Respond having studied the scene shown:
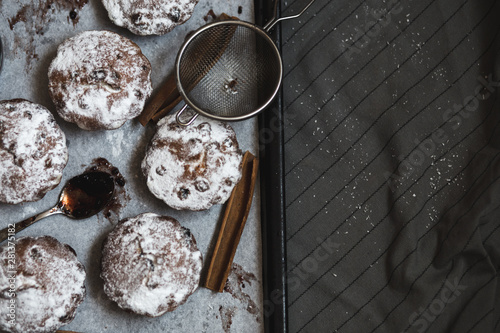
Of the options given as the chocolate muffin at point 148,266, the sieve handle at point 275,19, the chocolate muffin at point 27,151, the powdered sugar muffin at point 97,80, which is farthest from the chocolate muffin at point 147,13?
the chocolate muffin at point 148,266

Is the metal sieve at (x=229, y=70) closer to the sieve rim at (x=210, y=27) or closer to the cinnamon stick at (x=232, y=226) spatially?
the sieve rim at (x=210, y=27)

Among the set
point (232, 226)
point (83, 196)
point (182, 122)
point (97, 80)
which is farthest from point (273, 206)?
point (97, 80)

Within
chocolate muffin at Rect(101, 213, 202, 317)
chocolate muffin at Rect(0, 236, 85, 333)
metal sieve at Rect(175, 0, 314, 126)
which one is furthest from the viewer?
metal sieve at Rect(175, 0, 314, 126)

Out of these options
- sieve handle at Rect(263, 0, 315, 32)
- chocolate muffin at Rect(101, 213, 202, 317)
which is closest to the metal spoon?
chocolate muffin at Rect(101, 213, 202, 317)

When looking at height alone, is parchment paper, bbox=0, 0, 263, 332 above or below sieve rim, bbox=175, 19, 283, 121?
below

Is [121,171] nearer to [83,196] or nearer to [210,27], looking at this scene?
[83,196]

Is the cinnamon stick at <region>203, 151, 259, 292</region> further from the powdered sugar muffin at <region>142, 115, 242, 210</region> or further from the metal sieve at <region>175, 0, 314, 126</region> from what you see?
the metal sieve at <region>175, 0, 314, 126</region>

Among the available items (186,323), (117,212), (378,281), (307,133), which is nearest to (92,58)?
(117,212)
